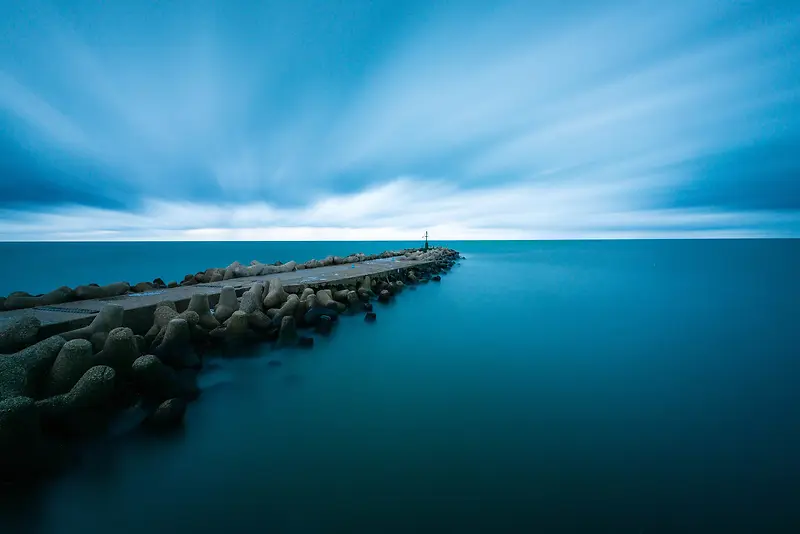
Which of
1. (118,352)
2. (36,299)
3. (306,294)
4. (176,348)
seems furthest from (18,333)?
(306,294)

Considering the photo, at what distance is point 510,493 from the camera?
2500mm

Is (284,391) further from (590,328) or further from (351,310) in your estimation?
(590,328)

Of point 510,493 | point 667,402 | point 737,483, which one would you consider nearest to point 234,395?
point 510,493

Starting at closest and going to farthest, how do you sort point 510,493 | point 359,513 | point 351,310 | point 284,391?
point 359,513 → point 510,493 → point 284,391 → point 351,310

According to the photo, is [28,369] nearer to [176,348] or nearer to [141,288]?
[176,348]

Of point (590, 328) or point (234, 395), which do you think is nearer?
point (234, 395)

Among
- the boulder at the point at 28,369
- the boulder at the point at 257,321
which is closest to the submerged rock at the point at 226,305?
the boulder at the point at 257,321

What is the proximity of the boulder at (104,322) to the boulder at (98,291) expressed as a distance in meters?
2.11

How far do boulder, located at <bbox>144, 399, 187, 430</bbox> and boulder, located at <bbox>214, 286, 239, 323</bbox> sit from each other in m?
2.47

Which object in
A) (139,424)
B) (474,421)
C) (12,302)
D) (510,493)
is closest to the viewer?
(510,493)

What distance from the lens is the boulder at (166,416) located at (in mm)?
3215

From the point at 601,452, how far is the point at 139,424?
13.1ft

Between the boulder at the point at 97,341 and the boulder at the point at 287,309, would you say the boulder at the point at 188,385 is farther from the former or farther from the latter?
the boulder at the point at 287,309

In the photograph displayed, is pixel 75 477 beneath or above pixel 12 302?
beneath
